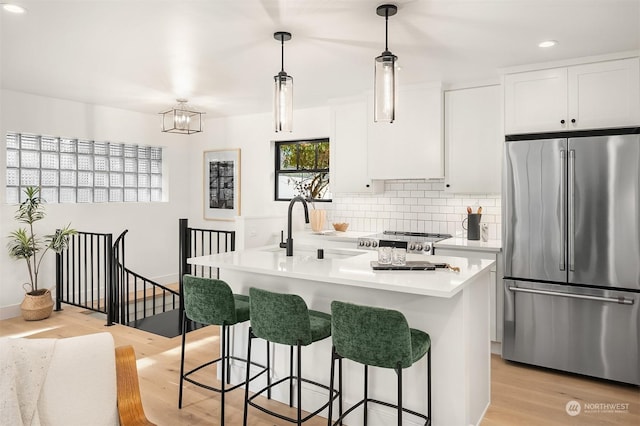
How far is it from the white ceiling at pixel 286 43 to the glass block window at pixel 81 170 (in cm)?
88

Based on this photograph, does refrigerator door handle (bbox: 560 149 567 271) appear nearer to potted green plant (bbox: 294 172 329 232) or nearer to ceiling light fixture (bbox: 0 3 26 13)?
potted green plant (bbox: 294 172 329 232)

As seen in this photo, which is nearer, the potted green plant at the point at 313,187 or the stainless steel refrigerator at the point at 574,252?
the stainless steel refrigerator at the point at 574,252

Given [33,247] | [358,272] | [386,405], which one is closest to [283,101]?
[358,272]

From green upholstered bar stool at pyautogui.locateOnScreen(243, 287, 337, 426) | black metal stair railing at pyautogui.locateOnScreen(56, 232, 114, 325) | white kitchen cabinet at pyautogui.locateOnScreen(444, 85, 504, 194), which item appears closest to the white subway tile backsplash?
white kitchen cabinet at pyautogui.locateOnScreen(444, 85, 504, 194)

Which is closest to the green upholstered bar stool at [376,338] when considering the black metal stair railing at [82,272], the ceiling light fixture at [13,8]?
the ceiling light fixture at [13,8]

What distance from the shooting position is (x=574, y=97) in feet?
11.7

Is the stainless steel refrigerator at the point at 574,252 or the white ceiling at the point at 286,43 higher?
the white ceiling at the point at 286,43

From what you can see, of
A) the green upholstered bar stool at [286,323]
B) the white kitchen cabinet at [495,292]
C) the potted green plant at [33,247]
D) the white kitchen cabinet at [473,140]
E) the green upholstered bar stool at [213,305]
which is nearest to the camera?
the green upholstered bar stool at [286,323]

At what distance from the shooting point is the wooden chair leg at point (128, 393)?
1.48 metres

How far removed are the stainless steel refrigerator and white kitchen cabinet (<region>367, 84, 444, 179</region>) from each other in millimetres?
854

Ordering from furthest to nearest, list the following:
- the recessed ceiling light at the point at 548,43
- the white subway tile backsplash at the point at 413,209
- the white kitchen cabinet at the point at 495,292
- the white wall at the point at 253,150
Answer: the white wall at the point at 253,150
the white subway tile backsplash at the point at 413,209
the white kitchen cabinet at the point at 495,292
the recessed ceiling light at the point at 548,43

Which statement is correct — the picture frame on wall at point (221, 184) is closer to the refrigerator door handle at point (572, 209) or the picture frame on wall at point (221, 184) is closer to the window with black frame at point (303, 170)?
the window with black frame at point (303, 170)

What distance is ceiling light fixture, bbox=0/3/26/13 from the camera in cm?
267

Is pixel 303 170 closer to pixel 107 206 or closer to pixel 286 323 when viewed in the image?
pixel 107 206
